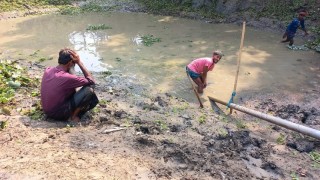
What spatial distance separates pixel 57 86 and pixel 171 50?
6.25 m

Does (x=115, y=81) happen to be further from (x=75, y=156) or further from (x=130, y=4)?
(x=130, y=4)

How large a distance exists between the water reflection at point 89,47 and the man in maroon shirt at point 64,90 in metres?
3.97

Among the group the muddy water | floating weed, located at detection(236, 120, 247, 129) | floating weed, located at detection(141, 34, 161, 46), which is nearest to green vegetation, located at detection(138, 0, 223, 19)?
the muddy water

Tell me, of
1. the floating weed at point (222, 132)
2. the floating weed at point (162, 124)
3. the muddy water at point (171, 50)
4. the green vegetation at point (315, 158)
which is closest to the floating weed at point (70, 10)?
the muddy water at point (171, 50)

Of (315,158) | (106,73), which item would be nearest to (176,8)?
(106,73)

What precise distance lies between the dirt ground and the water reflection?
289 centimetres

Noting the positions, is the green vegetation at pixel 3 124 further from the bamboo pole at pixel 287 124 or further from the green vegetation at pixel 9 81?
the bamboo pole at pixel 287 124

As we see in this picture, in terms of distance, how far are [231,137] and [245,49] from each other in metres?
6.06

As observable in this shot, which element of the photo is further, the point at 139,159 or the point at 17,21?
the point at 17,21

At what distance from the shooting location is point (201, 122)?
621 centimetres

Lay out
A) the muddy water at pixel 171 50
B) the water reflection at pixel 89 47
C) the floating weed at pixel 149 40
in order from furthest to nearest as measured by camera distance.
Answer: the floating weed at pixel 149 40
the water reflection at pixel 89 47
the muddy water at pixel 171 50

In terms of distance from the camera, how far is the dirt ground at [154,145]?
4141 mm

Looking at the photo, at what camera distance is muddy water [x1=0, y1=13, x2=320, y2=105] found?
841 cm

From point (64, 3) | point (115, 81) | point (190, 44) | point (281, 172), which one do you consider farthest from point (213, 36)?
point (64, 3)
